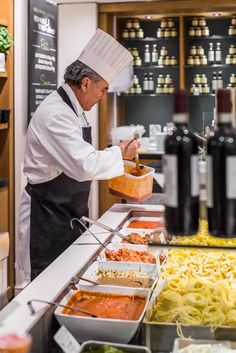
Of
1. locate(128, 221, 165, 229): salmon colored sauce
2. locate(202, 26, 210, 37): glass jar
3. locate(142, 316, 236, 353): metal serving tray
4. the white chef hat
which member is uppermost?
locate(202, 26, 210, 37): glass jar

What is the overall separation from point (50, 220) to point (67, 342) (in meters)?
1.73

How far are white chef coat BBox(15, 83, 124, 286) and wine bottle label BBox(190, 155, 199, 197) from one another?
1530 mm

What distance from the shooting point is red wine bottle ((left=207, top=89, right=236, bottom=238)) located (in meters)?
1.42

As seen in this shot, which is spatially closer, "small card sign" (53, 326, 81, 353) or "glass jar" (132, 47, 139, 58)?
"small card sign" (53, 326, 81, 353)

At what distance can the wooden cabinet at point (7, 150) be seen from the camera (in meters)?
Answer: 4.77

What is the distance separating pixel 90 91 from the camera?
3338 millimetres

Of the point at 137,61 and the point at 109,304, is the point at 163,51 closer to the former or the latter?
the point at 137,61

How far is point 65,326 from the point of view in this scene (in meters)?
1.75

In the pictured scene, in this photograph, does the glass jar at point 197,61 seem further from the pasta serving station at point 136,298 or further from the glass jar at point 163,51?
the pasta serving station at point 136,298

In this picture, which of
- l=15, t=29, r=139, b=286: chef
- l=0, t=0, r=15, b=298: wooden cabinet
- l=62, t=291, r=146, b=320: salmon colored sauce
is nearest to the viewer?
l=62, t=291, r=146, b=320: salmon colored sauce

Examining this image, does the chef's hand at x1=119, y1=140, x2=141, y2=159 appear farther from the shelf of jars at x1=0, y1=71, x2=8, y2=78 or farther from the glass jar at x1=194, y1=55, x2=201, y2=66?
the glass jar at x1=194, y1=55, x2=201, y2=66

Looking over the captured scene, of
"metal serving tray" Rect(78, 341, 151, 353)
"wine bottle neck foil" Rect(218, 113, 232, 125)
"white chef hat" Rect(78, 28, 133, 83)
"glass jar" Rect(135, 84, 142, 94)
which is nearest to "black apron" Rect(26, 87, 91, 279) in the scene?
"white chef hat" Rect(78, 28, 133, 83)

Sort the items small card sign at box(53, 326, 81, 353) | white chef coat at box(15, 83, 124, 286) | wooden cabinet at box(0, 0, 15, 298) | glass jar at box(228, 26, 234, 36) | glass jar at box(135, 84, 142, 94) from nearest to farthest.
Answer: small card sign at box(53, 326, 81, 353), white chef coat at box(15, 83, 124, 286), wooden cabinet at box(0, 0, 15, 298), glass jar at box(228, 26, 234, 36), glass jar at box(135, 84, 142, 94)

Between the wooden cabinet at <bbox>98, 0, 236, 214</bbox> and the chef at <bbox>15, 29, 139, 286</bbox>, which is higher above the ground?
the wooden cabinet at <bbox>98, 0, 236, 214</bbox>
